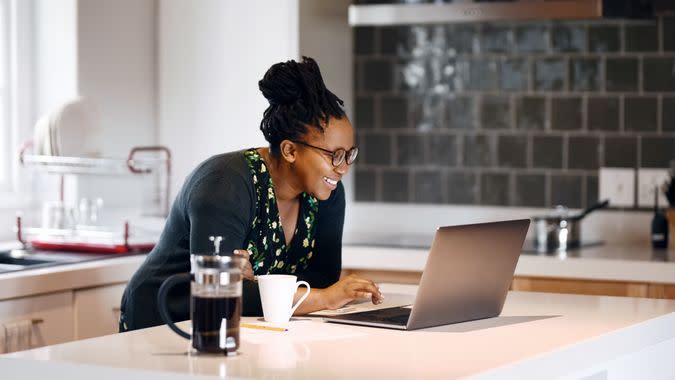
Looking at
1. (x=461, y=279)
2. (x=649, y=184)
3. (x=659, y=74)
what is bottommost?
(x=461, y=279)

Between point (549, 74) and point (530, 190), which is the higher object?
point (549, 74)

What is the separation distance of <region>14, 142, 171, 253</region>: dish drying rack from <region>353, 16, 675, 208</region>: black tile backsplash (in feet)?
3.25

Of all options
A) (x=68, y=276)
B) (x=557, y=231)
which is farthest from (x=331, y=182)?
(x=557, y=231)

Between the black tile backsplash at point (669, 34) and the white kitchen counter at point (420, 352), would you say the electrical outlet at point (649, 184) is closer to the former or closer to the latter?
the black tile backsplash at point (669, 34)

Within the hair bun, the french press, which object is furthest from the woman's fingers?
the french press

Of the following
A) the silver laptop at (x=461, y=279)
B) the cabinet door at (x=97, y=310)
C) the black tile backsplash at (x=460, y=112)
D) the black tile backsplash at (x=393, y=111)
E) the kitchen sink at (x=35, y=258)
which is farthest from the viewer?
the black tile backsplash at (x=393, y=111)

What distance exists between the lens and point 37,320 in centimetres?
336

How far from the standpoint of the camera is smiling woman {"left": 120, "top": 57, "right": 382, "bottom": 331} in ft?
8.21

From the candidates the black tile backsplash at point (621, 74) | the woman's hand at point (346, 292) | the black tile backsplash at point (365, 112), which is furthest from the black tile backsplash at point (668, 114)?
the woman's hand at point (346, 292)

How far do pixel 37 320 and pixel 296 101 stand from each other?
3.89ft

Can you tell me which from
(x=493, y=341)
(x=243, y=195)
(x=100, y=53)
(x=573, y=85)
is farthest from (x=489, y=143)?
(x=493, y=341)

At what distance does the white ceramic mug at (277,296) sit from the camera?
7.61 feet

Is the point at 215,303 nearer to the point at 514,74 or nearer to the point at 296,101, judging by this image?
the point at 296,101

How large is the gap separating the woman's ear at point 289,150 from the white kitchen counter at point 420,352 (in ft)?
1.43
